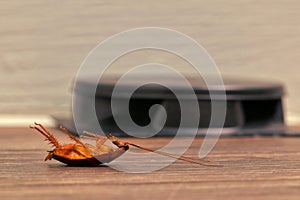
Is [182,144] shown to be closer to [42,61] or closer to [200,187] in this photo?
[200,187]

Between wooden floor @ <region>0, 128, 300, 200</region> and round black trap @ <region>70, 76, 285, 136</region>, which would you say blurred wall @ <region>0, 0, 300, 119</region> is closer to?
round black trap @ <region>70, 76, 285, 136</region>

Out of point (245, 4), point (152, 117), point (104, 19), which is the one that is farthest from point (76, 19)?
point (152, 117)

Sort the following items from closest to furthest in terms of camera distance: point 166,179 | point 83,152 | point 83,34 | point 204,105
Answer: point 166,179 < point 83,152 < point 204,105 < point 83,34

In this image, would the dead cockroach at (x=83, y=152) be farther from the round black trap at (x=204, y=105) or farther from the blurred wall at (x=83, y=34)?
the blurred wall at (x=83, y=34)

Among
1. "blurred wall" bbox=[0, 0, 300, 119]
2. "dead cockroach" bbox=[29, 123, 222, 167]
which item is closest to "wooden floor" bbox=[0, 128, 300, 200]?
"dead cockroach" bbox=[29, 123, 222, 167]

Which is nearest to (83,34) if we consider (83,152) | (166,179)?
(83,152)

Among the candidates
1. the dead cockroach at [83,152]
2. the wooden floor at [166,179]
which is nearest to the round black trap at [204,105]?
the wooden floor at [166,179]

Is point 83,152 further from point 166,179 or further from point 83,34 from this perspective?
point 83,34
